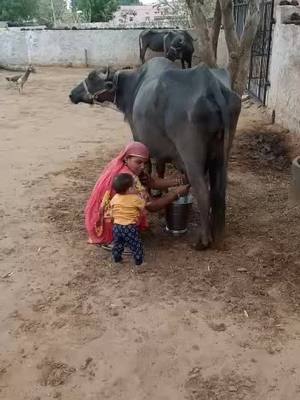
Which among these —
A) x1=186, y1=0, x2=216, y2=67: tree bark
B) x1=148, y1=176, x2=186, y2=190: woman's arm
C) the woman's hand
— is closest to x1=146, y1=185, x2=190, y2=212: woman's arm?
the woman's hand

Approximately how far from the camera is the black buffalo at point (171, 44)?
12.6 m

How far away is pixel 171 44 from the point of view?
12844 mm

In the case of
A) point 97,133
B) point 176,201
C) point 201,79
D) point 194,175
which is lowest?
point 97,133

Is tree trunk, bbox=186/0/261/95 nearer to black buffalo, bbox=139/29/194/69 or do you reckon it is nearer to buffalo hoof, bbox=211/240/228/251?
buffalo hoof, bbox=211/240/228/251

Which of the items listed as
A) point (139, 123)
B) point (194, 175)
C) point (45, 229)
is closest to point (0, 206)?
point (45, 229)

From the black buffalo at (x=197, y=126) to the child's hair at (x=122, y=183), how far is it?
501 mm

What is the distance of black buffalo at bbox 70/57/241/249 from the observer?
12.9ft

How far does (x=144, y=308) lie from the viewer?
3.54 metres

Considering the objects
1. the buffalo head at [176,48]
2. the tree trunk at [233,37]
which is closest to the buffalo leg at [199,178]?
the tree trunk at [233,37]

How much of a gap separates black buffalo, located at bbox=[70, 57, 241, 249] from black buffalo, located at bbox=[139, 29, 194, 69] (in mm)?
8222

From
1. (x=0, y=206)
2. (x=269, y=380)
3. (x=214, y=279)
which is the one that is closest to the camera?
(x=269, y=380)

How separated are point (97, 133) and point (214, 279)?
5076 mm

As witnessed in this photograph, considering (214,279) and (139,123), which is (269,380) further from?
(139,123)

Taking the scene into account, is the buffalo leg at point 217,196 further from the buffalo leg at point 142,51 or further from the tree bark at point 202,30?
the buffalo leg at point 142,51
